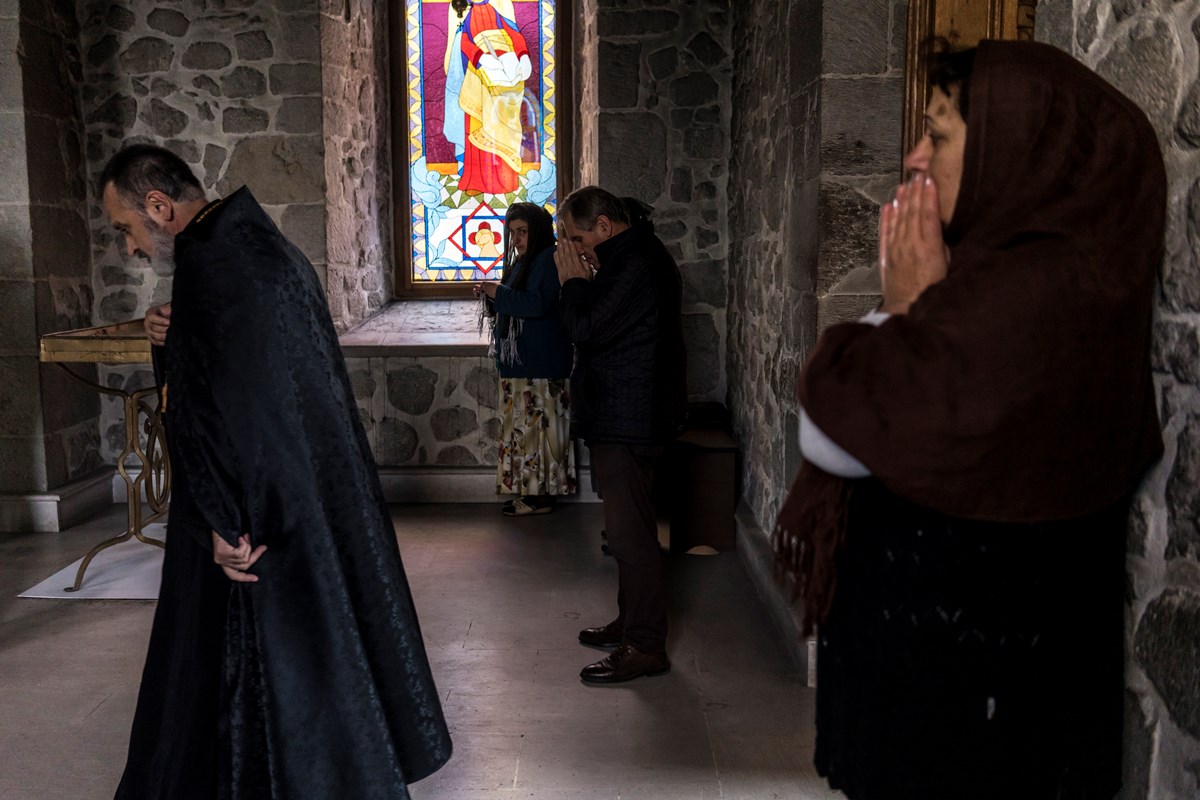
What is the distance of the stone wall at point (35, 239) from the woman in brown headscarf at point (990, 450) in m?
4.70

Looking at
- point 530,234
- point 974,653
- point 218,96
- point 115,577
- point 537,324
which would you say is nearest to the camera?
point 974,653

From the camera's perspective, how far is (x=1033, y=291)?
3.68ft

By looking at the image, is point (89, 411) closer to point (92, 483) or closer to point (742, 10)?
point (92, 483)

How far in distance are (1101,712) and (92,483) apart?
16.9ft

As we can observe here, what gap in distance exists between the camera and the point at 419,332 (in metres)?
5.94

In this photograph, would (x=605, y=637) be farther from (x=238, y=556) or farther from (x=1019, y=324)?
(x=1019, y=324)

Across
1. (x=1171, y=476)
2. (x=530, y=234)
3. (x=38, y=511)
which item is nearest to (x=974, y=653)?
(x=1171, y=476)

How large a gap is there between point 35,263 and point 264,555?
12.6 ft

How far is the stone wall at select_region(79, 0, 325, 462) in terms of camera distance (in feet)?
18.2

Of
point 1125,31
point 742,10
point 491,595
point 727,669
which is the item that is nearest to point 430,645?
point 491,595

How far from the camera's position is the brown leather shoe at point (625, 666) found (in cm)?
325

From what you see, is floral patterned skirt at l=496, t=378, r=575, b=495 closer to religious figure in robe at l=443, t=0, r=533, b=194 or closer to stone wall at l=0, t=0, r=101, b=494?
religious figure in robe at l=443, t=0, r=533, b=194

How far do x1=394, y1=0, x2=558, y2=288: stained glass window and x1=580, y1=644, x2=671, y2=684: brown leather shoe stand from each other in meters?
3.51

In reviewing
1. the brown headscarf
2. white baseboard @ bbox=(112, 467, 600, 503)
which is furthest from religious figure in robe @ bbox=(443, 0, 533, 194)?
the brown headscarf
